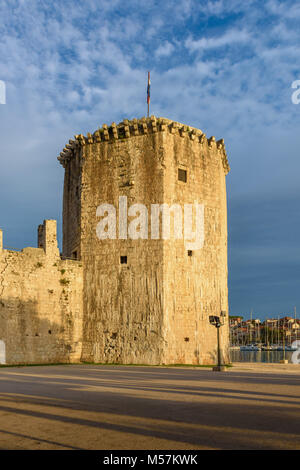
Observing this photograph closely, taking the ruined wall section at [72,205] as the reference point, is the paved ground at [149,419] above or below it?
below

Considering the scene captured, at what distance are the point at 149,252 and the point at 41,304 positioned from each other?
245 inches

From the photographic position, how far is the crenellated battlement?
26.2 m

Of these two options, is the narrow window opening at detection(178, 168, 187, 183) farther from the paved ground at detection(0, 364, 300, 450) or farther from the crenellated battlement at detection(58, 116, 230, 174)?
the paved ground at detection(0, 364, 300, 450)

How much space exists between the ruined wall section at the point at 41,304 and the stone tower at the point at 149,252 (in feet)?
2.74

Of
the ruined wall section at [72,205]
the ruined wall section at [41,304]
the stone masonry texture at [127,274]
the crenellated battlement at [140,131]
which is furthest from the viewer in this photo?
the ruined wall section at [72,205]

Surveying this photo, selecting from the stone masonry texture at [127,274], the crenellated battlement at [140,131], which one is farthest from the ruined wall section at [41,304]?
the crenellated battlement at [140,131]

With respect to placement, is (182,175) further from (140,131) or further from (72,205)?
(72,205)

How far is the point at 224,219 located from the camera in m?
28.6

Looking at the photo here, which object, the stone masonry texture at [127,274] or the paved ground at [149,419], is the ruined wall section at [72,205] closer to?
the stone masonry texture at [127,274]

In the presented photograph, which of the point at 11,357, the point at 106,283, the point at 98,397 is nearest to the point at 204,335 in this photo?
the point at 106,283

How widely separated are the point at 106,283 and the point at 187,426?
2006cm

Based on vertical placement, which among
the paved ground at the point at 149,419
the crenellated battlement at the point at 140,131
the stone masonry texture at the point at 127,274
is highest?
the crenellated battlement at the point at 140,131

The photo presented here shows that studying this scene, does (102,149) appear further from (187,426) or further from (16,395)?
(187,426)

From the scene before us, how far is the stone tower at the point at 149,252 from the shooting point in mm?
24562
